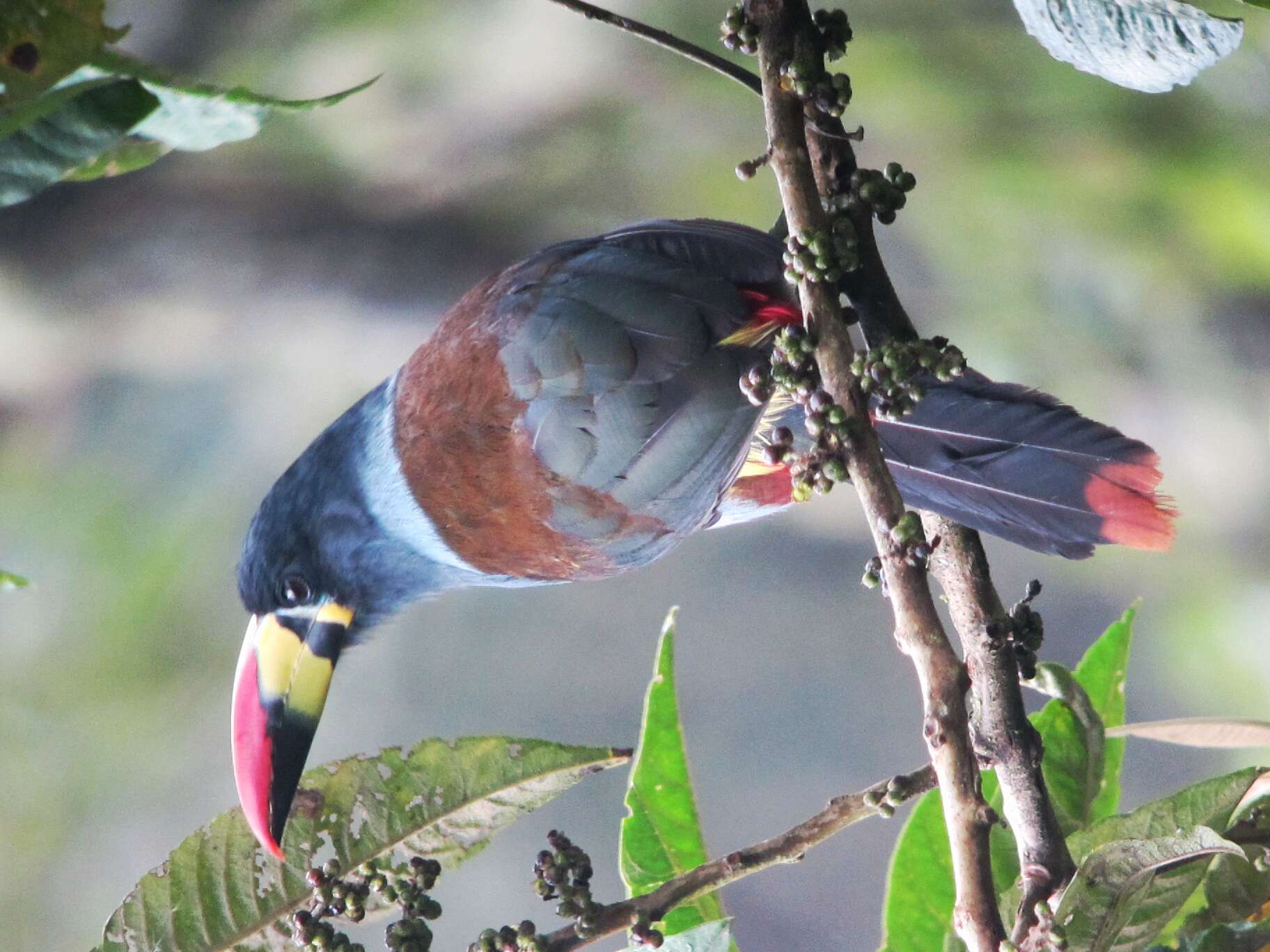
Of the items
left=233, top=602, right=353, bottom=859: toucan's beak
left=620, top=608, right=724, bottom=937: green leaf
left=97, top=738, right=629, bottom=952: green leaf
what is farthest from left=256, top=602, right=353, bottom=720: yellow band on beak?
left=620, top=608, right=724, bottom=937: green leaf

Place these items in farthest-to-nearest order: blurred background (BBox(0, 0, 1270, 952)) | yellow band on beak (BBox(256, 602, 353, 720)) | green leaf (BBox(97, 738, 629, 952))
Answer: blurred background (BBox(0, 0, 1270, 952)), yellow band on beak (BBox(256, 602, 353, 720)), green leaf (BBox(97, 738, 629, 952))

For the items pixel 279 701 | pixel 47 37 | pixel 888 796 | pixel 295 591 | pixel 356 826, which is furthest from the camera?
pixel 295 591

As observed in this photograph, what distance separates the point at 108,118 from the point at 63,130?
0.08ft

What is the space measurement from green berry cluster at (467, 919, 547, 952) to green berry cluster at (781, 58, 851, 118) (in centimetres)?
53

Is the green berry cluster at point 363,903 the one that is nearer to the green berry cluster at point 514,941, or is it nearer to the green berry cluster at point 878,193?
the green berry cluster at point 514,941

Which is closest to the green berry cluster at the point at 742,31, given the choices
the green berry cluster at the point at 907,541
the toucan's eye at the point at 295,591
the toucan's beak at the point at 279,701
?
the green berry cluster at the point at 907,541

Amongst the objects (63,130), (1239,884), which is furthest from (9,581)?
(1239,884)

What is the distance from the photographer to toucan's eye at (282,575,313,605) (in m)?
1.18

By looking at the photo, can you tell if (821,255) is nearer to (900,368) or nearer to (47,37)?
(900,368)

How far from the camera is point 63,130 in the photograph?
49 centimetres

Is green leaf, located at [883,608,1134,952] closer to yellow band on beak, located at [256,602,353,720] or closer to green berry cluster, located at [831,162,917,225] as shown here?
green berry cluster, located at [831,162,917,225]

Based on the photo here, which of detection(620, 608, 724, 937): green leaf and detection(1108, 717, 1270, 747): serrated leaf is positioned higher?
detection(1108, 717, 1270, 747): serrated leaf

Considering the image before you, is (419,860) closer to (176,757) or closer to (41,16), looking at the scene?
(41,16)

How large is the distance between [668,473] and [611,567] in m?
0.17
